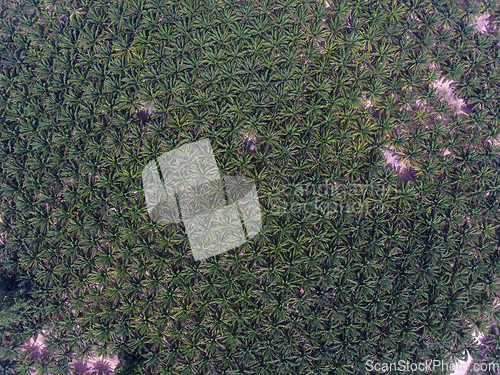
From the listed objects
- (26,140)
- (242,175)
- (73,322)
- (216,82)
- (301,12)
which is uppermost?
(301,12)

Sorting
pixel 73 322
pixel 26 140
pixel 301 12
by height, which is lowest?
pixel 73 322

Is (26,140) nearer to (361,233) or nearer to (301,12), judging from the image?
(301,12)

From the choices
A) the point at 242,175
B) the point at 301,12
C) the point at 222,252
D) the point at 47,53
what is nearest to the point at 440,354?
the point at 222,252

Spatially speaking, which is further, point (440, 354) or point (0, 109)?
point (0, 109)

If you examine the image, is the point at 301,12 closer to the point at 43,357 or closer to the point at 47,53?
the point at 47,53

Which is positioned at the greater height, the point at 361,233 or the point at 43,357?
the point at 361,233

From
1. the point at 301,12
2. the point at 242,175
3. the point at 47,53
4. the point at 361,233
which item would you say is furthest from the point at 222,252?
the point at 47,53
